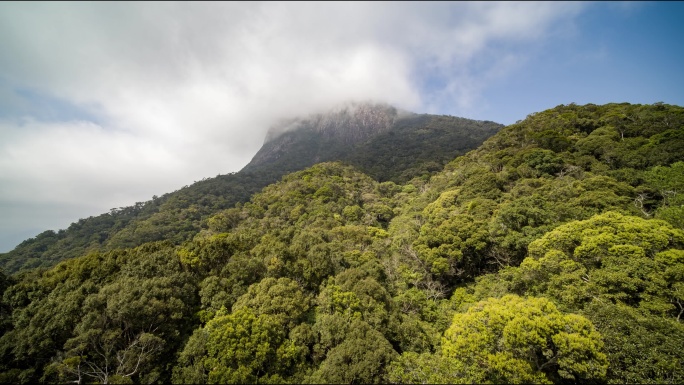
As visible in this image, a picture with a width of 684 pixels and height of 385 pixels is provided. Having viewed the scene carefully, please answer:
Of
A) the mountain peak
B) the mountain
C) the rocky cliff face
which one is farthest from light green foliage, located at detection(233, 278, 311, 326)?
the mountain peak

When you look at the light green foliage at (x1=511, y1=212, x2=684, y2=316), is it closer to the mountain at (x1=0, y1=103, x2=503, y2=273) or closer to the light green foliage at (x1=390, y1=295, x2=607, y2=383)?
the light green foliage at (x1=390, y1=295, x2=607, y2=383)

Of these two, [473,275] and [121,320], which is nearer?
[121,320]

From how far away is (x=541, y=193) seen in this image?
3444 centimetres

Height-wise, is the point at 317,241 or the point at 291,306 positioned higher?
the point at 317,241

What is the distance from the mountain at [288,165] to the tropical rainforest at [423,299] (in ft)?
147

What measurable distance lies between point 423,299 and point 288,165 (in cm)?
12541

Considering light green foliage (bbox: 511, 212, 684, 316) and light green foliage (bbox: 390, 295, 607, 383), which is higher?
light green foliage (bbox: 511, 212, 684, 316)

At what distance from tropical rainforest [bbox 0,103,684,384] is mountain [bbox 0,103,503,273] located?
44.9m

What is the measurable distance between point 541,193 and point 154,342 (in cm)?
4371

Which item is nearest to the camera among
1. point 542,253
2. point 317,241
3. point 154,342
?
point 154,342

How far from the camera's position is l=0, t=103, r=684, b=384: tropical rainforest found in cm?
1552

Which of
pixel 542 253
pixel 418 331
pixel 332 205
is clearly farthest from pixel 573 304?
pixel 332 205

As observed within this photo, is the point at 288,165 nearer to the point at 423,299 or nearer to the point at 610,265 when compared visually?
the point at 423,299

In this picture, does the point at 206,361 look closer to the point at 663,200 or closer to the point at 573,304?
the point at 573,304
